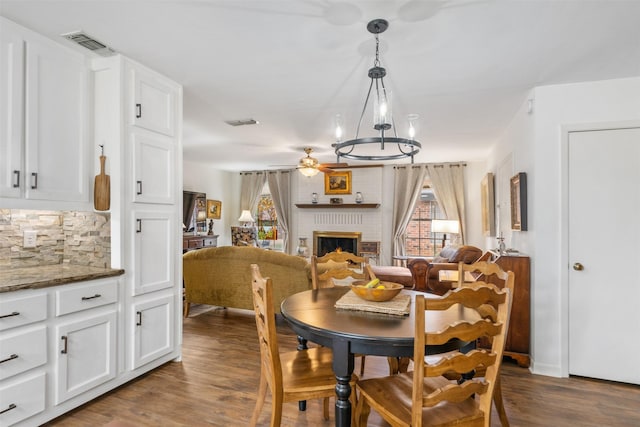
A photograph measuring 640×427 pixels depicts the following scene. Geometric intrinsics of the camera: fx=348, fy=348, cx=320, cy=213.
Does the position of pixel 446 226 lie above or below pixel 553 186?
below

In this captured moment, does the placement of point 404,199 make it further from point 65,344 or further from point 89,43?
point 65,344

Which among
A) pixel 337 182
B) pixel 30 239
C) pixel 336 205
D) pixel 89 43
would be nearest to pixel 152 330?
pixel 30 239

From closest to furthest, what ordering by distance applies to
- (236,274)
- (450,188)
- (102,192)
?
(102,192) < (236,274) < (450,188)

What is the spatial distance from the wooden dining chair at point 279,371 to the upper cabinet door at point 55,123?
1.60 m

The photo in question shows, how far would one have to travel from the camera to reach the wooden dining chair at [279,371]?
66.1 inches

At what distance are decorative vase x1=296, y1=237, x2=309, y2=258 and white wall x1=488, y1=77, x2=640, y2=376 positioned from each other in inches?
Answer: 200

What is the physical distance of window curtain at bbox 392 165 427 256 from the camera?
7.31 metres

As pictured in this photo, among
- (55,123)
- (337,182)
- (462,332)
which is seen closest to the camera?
(462,332)

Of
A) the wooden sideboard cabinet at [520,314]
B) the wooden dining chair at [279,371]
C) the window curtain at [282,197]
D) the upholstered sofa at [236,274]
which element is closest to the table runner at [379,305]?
the wooden dining chair at [279,371]

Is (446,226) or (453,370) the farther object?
(446,226)

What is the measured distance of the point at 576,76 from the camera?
287cm

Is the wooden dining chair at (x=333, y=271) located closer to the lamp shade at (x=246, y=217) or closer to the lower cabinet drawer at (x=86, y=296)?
the lower cabinet drawer at (x=86, y=296)

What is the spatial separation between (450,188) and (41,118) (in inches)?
260

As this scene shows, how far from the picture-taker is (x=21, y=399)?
1959mm
